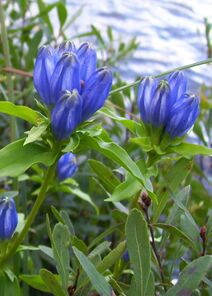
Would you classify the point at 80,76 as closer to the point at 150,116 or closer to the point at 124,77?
the point at 150,116

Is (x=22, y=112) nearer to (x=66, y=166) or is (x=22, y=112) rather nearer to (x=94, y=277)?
(x=94, y=277)

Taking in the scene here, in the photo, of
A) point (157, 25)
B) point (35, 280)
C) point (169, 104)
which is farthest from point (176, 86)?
point (157, 25)

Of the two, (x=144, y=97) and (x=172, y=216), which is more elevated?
(x=144, y=97)

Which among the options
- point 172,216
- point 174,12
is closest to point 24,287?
point 172,216

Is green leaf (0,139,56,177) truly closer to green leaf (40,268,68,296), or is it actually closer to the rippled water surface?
green leaf (40,268,68,296)

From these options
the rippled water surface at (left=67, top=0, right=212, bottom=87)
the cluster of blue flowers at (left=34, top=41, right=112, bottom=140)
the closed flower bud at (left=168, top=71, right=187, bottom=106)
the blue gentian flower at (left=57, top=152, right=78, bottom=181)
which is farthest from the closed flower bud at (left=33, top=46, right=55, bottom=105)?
the rippled water surface at (left=67, top=0, right=212, bottom=87)

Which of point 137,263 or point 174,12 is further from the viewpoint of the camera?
point 174,12

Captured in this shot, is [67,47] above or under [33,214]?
above
